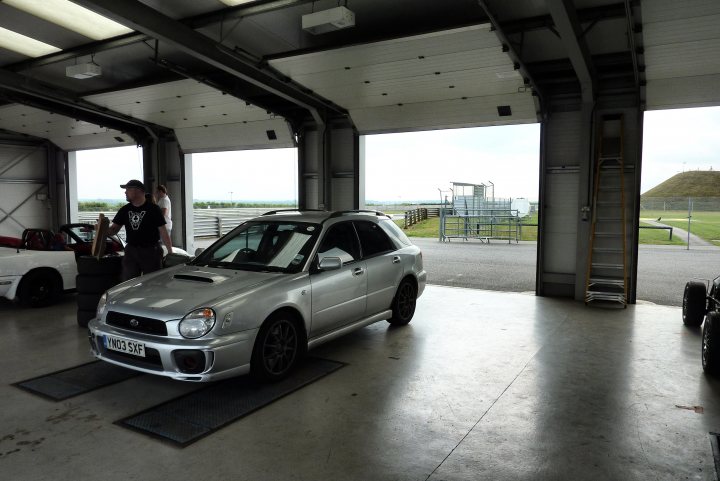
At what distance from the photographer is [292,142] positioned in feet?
36.0

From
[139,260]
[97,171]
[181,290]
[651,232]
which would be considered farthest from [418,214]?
[181,290]

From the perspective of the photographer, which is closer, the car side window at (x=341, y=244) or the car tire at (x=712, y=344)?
the car tire at (x=712, y=344)

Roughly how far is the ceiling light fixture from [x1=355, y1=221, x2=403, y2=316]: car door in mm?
2243

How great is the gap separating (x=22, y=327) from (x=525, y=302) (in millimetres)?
6999

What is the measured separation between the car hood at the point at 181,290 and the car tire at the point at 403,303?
2.02 m

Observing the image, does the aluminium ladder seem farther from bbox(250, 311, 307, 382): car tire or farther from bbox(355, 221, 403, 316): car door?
bbox(250, 311, 307, 382): car tire

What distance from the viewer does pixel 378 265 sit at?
5309 millimetres

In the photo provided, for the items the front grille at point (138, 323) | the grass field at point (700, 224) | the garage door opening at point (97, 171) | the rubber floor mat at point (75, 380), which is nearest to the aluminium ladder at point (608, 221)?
the front grille at point (138, 323)

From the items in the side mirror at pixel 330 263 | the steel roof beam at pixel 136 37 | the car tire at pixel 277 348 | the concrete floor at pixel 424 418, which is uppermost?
the steel roof beam at pixel 136 37

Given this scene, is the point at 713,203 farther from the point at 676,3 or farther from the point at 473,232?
the point at 676,3

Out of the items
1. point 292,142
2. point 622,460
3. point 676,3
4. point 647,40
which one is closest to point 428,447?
point 622,460

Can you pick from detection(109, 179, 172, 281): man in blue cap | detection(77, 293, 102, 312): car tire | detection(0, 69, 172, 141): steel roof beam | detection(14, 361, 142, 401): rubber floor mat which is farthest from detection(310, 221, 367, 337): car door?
detection(0, 69, 172, 141): steel roof beam

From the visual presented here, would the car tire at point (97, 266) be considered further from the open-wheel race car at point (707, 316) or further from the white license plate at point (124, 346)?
the open-wheel race car at point (707, 316)

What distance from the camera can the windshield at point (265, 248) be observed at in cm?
450
